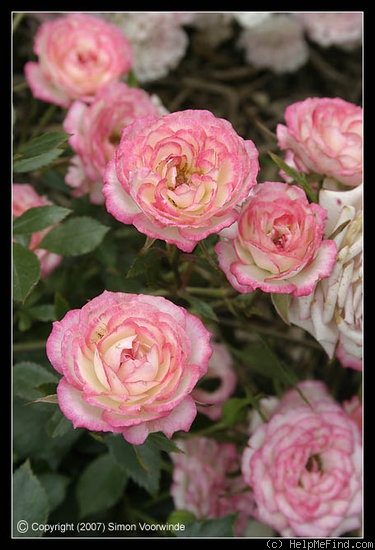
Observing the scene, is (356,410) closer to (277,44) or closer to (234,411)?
(234,411)

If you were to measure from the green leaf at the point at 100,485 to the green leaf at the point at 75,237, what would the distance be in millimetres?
263

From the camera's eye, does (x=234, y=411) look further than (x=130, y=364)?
Yes

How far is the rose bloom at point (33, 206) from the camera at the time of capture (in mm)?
856

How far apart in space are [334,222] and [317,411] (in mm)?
260

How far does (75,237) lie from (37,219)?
0.17 ft

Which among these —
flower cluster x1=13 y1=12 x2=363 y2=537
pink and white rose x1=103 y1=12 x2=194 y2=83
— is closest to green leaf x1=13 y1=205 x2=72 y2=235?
flower cluster x1=13 y1=12 x2=363 y2=537

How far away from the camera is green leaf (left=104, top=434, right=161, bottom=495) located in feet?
2.48

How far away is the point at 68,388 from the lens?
58cm

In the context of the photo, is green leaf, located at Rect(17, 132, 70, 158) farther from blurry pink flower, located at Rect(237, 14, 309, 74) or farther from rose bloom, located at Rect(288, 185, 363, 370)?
blurry pink flower, located at Rect(237, 14, 309, 74)

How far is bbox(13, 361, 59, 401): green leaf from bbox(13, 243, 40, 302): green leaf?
9 centimetres

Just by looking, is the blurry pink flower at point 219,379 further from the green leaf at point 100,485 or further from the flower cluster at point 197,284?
the green leaf at point 100,485

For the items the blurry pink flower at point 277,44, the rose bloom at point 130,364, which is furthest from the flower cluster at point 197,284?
the blurry pink flower at point 277,44

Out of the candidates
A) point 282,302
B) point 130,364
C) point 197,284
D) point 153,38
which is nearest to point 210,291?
point 197,284

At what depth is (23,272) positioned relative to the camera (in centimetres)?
75
